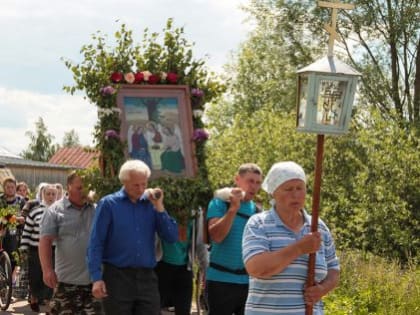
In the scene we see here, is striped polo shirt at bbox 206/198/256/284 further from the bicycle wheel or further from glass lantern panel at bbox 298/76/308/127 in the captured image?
the bicycle wheel

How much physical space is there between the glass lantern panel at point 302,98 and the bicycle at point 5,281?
7416mm

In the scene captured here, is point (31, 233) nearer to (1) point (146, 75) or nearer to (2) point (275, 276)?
(1) point (146, 75)

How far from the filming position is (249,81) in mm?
41469

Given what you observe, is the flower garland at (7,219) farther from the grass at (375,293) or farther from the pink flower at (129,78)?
the pink flower at (129,78)

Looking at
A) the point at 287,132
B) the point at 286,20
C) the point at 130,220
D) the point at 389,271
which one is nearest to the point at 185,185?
the point at 130,220

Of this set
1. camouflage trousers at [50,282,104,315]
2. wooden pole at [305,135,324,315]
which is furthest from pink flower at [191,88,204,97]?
wooden pole at [305,135,324,315]

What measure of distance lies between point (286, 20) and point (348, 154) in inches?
378

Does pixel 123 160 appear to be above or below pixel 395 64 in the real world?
below

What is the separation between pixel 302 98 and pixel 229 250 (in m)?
1.87

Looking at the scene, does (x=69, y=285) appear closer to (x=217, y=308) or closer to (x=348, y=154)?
(x=217, y=308)

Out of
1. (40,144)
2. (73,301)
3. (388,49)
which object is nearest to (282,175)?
(73,301)

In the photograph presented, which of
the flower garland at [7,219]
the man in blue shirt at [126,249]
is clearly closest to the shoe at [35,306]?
the flower garland at [7,219]

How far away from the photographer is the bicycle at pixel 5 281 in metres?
11.6

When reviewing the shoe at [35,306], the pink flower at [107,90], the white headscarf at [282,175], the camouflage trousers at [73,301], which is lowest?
the shoe at [35,306]
